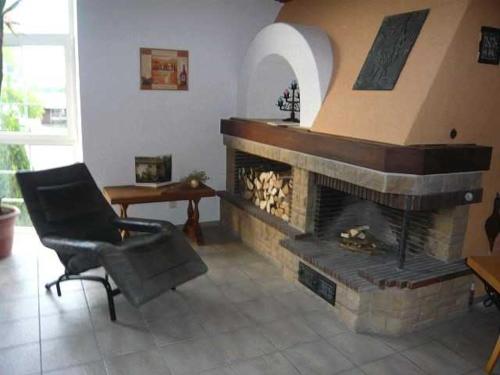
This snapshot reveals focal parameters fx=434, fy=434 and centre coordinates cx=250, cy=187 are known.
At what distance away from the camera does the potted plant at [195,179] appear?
4.11m

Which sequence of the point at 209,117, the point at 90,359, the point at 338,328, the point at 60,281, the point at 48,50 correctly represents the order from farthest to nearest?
1. the point at 209,117
2. the point at 48,50
3. the point at 60,281
4. the point at 338,328
5. the point at 90,359

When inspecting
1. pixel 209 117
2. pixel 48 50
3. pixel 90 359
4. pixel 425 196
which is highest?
pixel 48 50

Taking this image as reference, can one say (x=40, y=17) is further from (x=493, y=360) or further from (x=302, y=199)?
(x=493, y=360)

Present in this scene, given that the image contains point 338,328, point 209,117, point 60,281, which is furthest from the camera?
point 209,117

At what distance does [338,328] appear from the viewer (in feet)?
9.00

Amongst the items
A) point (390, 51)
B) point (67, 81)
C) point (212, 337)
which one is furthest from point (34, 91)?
point (390, 51)

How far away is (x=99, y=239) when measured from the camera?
10.7 feet

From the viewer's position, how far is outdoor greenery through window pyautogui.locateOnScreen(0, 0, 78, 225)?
12.9ft

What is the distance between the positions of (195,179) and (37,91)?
169cm

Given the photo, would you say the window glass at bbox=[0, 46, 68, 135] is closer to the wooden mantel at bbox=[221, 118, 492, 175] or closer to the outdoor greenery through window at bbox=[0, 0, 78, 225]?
the outdoor greenery through window at bbox=[0, 0, 78, 225]

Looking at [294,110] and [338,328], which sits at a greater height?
[294,110]

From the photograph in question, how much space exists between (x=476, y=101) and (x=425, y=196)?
72 cm

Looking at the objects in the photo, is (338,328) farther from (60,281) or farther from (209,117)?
(209,117)

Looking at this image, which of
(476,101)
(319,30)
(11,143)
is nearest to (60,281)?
(11,143)
